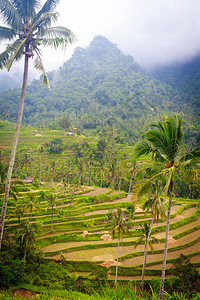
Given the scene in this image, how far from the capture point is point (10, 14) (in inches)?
303

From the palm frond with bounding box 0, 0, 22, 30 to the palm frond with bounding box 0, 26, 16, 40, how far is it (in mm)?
226

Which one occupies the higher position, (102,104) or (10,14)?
(102,104)

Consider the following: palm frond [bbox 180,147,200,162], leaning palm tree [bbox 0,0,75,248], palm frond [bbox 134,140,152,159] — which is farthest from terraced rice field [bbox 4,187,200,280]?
leaning palm tree [bbox 0,0,75,248]

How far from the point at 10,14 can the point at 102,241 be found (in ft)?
86.8

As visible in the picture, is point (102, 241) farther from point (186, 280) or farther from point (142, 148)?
point (142, 148)

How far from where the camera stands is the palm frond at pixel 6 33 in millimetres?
7977

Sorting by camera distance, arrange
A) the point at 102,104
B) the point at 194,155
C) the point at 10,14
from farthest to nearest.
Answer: the point at 102,104 < the point at 10,14 < the point at 194,155

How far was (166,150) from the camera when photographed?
613cm

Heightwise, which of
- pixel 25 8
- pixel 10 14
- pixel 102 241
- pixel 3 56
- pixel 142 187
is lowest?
pixel 102 241

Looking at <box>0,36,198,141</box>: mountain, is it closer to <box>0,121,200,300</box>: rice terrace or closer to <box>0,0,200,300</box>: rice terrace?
<box>0,0,200,300</box>: rice terrace

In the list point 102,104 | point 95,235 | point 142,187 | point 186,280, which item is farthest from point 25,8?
point 102,104

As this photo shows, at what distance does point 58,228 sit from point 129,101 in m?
123

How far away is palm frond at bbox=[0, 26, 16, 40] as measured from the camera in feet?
26.2

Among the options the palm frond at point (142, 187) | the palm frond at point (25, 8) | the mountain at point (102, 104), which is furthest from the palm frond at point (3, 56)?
the mountain at point (102, 104)
